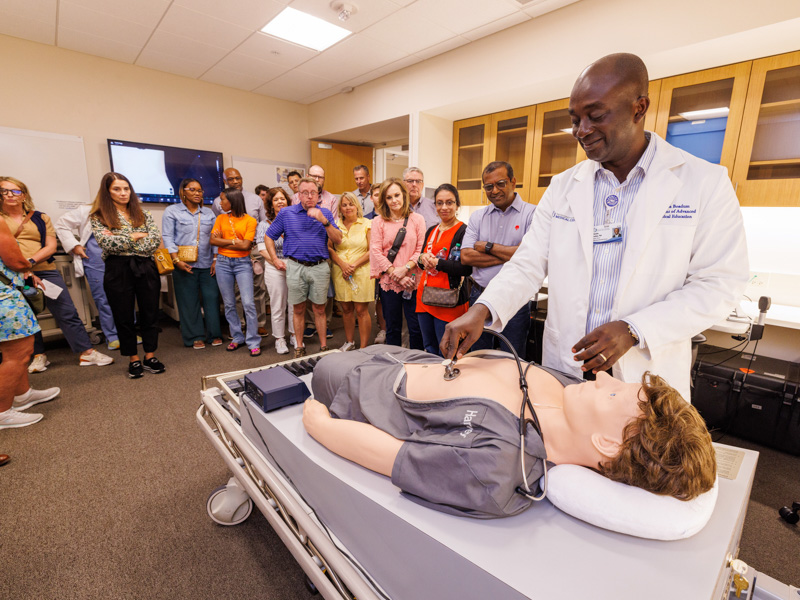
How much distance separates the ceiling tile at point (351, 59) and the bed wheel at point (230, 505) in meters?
3.65

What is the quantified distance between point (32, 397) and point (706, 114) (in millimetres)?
4950

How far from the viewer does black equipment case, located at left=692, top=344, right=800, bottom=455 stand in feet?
7.18

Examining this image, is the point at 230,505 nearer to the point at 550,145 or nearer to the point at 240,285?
the point at 240,285

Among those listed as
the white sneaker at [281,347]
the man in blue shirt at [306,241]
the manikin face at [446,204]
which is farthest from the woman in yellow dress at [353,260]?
the manikin face at [446,204]

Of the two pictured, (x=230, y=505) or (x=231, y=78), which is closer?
(x=230, y=505)

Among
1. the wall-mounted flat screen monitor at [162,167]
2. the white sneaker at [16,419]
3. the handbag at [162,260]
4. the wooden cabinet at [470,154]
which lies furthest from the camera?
the wall-mounted flat screen monitor at [162,167]

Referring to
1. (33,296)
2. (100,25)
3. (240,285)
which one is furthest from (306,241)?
(100,25)

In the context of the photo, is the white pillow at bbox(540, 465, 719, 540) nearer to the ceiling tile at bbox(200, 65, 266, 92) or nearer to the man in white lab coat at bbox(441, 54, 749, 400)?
the man in white lab coat at bbox(441, 54, 749, 400)

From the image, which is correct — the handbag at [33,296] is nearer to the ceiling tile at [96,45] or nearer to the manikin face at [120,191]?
the manikin face at [120,191]

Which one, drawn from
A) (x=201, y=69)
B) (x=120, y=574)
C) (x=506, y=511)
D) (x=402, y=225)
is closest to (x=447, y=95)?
(x=402, y=225)

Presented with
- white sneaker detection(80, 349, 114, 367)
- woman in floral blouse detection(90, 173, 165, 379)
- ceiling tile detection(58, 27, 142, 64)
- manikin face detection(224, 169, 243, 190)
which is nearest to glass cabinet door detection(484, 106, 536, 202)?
manikin face detection(224, 169, 243, 190)

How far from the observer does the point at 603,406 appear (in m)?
0.83

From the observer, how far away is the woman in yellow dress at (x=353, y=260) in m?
3.33

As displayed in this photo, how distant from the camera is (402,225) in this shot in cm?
303
